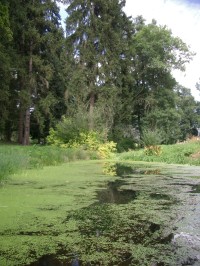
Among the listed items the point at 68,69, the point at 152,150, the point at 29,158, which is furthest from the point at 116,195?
the point at 68,69

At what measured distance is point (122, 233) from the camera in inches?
134

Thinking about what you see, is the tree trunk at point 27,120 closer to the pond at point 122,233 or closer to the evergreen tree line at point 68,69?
the evergreen tree line at point 68,69

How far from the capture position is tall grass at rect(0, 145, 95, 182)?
25.3ft

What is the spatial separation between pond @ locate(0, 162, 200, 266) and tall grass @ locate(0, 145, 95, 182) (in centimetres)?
263

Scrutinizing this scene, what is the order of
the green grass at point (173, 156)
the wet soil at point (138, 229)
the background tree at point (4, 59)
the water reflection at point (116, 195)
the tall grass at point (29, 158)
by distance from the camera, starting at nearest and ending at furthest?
the wet soil at point (138, 229) < the water reflection at point (116, 195) < the tall grass at point (29, 158) < the green grass at point (173, 156) < the background tree at point (4, 59)

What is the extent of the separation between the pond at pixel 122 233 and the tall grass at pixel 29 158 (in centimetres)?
263

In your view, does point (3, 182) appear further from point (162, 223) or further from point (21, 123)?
point (21, 123)

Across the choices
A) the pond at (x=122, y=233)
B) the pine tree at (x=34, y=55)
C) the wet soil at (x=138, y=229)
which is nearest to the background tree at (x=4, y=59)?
the pine tree at (x=34, y=55)

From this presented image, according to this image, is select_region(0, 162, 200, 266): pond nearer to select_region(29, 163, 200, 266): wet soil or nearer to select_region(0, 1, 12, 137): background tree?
select_region(29, 163, 200, 266): wet soil

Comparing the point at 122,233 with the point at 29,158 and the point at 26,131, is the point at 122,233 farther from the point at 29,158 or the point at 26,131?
the point at 26,131

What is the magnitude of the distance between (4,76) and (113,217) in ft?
54.4

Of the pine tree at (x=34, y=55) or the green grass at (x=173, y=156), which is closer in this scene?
the green grass at (x=173, y=156)

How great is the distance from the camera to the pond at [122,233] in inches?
108

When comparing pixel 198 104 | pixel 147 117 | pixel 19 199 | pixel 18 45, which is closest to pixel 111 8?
pixel 18 45
